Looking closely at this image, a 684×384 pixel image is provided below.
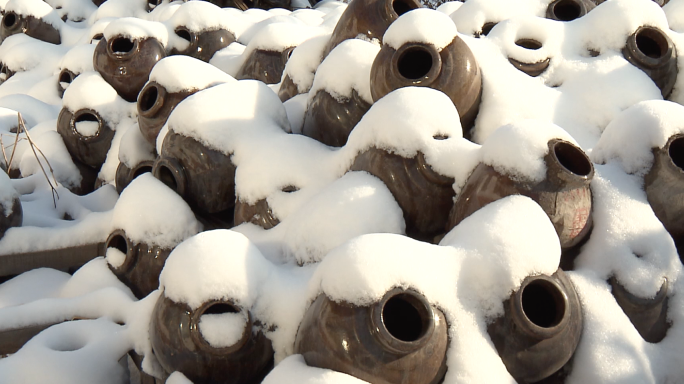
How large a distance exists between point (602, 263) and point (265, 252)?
4.35 ft

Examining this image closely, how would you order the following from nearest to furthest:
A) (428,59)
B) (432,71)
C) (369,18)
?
(432,71), (428,59), (369,18)

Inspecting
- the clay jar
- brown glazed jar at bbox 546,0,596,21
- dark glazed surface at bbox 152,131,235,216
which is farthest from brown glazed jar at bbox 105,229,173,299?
brown glazed jar at bbox 546,0,596,21

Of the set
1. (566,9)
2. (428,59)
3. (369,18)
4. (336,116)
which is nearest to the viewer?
(428,59)

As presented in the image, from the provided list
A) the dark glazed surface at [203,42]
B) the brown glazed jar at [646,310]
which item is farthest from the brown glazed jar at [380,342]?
the dark glazed surface at [203,42]

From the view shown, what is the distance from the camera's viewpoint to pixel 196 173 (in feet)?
10.00

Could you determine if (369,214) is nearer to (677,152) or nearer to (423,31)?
(423,31)

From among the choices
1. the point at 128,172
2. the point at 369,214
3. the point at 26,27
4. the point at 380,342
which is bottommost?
the point at 26,27

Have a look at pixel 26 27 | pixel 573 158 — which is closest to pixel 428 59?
pixel 573 158

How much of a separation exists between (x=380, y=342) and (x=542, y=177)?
2.91ft

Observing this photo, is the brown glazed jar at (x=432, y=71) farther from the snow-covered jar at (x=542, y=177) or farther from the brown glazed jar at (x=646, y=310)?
the brown glazed jar at (x=646, y=310)

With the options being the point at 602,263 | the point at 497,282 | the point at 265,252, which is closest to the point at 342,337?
the point at 497,282

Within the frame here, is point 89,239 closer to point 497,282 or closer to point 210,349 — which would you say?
point 210,349

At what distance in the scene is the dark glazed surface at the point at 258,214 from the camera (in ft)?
9.41

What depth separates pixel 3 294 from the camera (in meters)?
3.19
